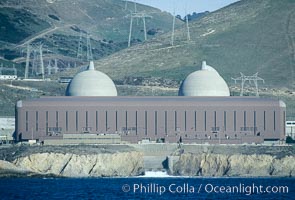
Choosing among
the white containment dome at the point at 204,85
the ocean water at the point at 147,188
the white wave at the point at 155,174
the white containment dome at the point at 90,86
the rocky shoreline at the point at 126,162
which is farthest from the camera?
the white containment dome at the point at 90,86

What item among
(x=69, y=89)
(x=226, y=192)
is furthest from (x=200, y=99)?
(x=226, y=192)

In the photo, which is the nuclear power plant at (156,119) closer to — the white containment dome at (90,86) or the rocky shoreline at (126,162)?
the white containment dome at (90,86)

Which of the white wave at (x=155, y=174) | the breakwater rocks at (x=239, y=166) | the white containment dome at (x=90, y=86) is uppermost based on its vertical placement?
the white containment dome at (x=90, y=86)

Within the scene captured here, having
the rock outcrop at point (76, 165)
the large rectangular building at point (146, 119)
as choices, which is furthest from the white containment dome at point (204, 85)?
the rock outcrop at point (76, 165)

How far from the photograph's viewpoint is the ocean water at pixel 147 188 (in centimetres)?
13025

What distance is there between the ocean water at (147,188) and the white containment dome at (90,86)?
3581 centimetres

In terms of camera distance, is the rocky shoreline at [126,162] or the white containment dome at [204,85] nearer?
the rocky shoreline at [126,162]

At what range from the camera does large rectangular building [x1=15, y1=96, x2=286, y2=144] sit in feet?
600

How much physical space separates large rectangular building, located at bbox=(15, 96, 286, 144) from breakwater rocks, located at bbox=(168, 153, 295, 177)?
19.8 meters

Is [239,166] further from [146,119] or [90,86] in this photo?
[90,86]

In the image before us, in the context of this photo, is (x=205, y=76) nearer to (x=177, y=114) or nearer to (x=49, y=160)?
(x=177, y=114)

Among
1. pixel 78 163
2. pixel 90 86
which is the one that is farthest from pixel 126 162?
pixel 90 86

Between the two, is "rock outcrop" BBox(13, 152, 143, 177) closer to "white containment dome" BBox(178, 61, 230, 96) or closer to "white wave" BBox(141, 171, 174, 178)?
"white wave" BBox(141, 171, 174, 178)

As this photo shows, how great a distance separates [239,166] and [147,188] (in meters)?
23.4
